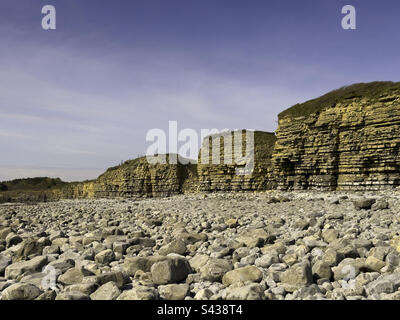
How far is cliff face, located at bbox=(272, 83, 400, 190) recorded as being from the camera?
1806 cm

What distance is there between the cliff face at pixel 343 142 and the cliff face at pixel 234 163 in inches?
195

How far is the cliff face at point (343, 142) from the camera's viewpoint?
59.3 ft

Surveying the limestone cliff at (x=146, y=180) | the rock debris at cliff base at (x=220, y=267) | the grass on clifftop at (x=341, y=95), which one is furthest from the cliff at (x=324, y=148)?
the rock debris at cliff base at (x=220, y=267)

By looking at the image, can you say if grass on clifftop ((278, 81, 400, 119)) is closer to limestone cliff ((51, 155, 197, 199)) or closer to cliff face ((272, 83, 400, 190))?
cliff face ((272, 83, 400, 190))

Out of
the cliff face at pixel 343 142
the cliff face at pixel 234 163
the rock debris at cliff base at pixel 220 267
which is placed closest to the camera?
the rock debris at cliff base at pixel 220 267

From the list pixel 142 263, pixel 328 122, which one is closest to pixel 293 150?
pixel 328 122

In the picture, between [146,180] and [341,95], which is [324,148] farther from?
[146,180]

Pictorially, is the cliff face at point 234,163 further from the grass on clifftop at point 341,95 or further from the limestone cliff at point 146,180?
A: the limestone cliff at point 146,180

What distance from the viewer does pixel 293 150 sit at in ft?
75.4

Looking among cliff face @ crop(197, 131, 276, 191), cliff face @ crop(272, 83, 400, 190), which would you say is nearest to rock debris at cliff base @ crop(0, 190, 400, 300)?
cliff face @ crop(272, 83, 400, 190)

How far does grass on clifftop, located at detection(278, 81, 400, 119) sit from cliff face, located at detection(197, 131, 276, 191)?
18.8 ft

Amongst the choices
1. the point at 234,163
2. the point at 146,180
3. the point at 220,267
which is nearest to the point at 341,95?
the point at 234,163

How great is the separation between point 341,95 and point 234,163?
11.4 meters
